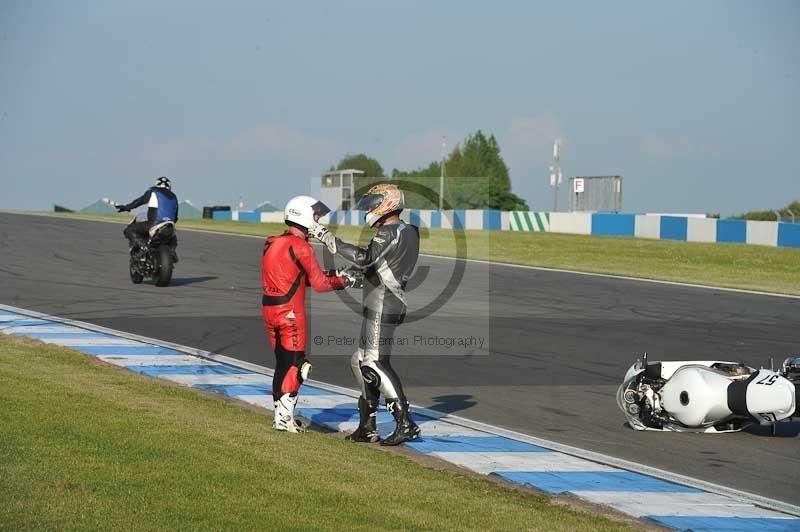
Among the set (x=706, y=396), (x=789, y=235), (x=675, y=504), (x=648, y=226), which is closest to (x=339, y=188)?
(x=648, y=226)

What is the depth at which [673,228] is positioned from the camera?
129ft

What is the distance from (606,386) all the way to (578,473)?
3762 mm

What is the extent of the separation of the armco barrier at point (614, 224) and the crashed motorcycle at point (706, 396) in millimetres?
23556

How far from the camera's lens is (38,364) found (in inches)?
410

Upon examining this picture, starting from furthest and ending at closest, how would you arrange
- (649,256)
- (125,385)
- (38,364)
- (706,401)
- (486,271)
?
(649,256) < (486,271) < (38,364) < (125,385) < (706,401)

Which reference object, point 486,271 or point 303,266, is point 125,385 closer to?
point 303,266

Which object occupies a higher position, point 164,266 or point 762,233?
point 762,233

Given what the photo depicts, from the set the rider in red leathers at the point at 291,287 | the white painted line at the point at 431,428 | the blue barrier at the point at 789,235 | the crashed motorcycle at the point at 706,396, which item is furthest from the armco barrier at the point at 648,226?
the rider in red leathers at the point at 291,287

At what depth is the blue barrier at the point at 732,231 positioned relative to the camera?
35.8 metres

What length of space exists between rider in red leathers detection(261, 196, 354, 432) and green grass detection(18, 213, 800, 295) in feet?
53.5

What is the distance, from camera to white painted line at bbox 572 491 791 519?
6375 mm

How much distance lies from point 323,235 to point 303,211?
32 cm

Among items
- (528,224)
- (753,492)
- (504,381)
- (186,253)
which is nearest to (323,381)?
(504,381)

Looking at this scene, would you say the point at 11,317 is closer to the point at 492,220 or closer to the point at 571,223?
the point at 571,223
